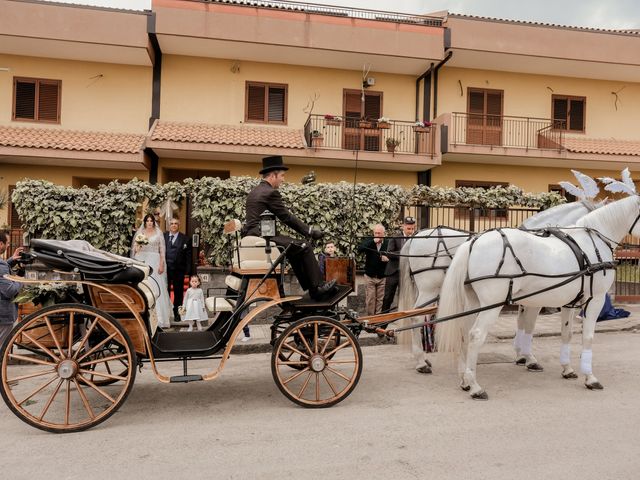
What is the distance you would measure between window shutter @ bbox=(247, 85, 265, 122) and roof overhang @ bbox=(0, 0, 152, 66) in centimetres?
327

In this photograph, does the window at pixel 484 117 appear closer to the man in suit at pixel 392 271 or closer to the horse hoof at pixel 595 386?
the man in suit at pixel 392 271

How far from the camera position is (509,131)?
687 inches

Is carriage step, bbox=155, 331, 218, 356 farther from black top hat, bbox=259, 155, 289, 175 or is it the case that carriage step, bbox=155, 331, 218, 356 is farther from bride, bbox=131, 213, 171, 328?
bride, bbox=131, 213, 171, 328

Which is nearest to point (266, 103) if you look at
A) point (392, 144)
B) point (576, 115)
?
point (392, 144)

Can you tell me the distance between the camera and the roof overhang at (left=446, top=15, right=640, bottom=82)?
1595 centimetres

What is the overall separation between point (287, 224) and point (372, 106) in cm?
1331

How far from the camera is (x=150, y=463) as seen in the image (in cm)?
337

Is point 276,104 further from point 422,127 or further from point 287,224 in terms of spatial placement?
point 287,224

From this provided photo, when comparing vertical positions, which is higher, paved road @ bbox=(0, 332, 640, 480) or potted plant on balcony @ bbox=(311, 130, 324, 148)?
potted plant on balcony @ bbox=(311, 130, 324, 148)

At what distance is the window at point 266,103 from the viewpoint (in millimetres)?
16109

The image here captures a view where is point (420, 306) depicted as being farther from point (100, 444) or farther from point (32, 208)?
point (32, 208)

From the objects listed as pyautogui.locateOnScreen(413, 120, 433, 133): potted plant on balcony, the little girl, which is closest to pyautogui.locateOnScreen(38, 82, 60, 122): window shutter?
the little girl

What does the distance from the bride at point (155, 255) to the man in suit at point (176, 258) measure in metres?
0.34

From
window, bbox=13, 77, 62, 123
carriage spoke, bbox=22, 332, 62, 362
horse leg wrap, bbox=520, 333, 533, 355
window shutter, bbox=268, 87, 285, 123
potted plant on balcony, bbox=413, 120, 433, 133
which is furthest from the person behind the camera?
window shutter, bbox=268, 87, 285, 123
